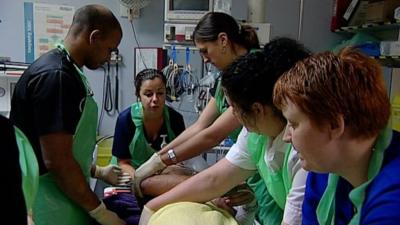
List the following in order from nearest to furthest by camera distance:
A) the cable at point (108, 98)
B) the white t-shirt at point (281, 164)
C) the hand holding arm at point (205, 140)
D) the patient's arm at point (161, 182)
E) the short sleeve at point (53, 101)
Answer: the white t-shirt at point (281, 164)
the short sleeve at point (53, 101)
the patient's arm at point (161, 182)
the hand holding arm at point (205, 140)
the cable at point (108, 98)

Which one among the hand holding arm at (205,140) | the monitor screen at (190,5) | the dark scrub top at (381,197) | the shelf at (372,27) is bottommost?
the hand holding arm at (205,140)

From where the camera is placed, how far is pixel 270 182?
47.5 inches

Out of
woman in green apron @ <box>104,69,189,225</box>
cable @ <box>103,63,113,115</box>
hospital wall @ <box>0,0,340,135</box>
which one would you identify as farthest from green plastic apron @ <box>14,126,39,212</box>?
cable @ <box>103,63,113,115</box>

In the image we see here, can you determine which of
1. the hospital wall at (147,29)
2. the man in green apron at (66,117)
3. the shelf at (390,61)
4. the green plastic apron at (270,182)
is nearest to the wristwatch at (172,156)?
the man in green apron at (66,117)

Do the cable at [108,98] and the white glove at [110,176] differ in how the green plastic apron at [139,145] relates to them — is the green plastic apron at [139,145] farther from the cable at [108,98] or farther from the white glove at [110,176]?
the cable at [108,98]

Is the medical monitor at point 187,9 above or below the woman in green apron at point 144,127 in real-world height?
above

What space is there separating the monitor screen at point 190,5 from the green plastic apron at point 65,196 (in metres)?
1.18

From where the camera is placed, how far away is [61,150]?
122cm

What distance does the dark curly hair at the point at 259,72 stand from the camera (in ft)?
3.58

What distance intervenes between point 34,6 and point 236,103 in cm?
260

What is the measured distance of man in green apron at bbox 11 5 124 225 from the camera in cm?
122

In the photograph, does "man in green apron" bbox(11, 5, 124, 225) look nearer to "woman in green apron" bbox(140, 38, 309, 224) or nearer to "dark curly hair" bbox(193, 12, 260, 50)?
"woman in green apron" bbox(140, 38, 309, 224)

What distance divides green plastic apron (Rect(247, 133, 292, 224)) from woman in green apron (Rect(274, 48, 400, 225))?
0.94 ft

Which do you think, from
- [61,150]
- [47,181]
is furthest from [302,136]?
[47,181]
